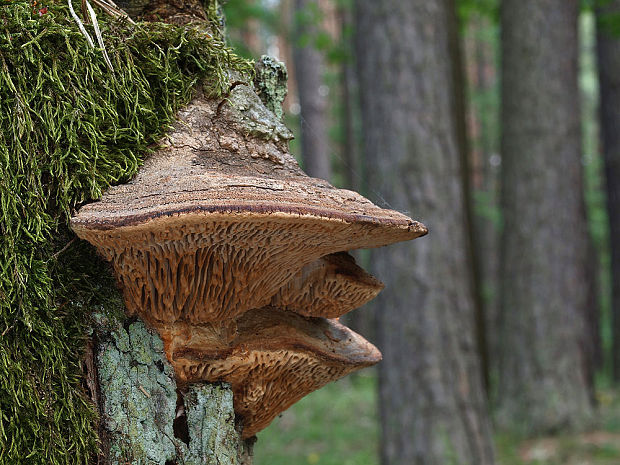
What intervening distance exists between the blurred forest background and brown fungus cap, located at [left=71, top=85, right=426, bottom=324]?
888 mm

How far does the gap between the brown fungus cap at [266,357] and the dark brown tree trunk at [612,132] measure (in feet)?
39.0

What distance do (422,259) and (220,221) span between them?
14.1 feet

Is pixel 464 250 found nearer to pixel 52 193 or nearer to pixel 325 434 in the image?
pixel 52 193

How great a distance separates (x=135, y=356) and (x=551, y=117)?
7774 millimetres

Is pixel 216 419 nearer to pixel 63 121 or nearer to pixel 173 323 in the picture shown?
pixel 173 323

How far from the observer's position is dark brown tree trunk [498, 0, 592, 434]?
8172 mm

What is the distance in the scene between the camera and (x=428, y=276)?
5430mm

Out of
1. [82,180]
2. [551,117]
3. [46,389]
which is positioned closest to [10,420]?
[46,389]

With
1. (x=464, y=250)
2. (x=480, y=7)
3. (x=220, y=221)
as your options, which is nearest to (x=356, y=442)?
(x=464, y=250)

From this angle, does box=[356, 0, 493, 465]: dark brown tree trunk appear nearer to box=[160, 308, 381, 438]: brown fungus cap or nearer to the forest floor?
the forest floor

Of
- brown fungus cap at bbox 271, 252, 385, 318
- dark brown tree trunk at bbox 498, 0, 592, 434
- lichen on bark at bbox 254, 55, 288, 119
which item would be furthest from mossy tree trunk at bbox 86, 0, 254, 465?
dark brown tree trunk at bbox 498, 0, 592, 434

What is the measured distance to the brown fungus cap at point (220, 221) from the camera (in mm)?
1307

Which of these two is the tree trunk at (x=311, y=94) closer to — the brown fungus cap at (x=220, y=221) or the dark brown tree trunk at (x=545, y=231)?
the dark brown tree trunk at (x=545, y=231)

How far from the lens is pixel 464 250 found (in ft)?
18.5
